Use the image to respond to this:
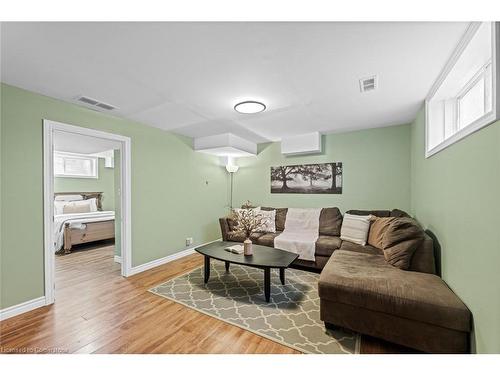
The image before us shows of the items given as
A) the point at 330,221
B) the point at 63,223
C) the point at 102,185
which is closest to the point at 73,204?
the point at 102,185

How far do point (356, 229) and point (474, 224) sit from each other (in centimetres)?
182

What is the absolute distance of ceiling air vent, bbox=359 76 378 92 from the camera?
77.7 inches

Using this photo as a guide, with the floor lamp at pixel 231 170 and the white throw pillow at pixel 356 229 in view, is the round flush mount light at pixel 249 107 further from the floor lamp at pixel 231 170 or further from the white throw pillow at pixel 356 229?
the white throw pillow at pixel 356 229

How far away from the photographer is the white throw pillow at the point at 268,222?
3949mm

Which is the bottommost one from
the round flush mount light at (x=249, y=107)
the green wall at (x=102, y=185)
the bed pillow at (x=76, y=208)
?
the bed pillow at (x=76, y=208)

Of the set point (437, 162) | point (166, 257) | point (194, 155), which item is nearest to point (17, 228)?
point (166, 257)

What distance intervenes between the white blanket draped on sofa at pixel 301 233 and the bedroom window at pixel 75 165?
577 cm

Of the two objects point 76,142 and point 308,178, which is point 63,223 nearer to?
point 76,142

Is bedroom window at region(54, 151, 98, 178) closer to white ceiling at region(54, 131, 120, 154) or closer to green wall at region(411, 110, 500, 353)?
white ceiling at region(54, 131, 120, 154)

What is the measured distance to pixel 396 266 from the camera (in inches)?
80.7

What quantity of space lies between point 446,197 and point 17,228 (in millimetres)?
4098

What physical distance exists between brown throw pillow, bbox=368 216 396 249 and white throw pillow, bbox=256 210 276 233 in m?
1.62

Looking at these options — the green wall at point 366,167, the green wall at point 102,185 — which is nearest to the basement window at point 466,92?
the green wall at point 366,167
